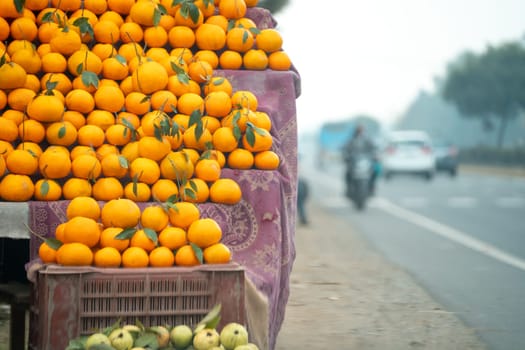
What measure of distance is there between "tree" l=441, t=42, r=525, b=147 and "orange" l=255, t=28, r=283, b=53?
54992 millimetres

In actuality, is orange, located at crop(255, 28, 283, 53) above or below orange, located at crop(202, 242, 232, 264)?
above

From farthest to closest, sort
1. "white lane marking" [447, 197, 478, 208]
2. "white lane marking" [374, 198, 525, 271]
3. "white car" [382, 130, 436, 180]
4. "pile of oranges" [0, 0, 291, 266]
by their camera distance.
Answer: "white car" [382, 130, 436, 180] → "white lane marking" [447, 197, 478, 208] → "white lane marking" [374, 198, 525, 271] → "pile of oranges" [0, 0, 291, 266]

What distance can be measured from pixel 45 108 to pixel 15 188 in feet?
1.57

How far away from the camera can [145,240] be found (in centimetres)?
379

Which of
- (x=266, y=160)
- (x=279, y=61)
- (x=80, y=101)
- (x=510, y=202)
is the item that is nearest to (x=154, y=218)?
(x=266, y=160)

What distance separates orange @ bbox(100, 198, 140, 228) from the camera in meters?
3.82

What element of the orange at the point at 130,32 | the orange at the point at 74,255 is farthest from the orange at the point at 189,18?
the orange at the point at 74,255

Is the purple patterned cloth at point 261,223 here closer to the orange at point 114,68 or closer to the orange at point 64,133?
the orange at point 64,133

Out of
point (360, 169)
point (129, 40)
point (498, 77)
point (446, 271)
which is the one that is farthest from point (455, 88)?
point (129, 40)

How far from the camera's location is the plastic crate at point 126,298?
137 inches

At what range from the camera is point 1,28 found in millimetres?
4555

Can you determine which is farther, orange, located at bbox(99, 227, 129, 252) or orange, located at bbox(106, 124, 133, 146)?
orange, located at bbox(106, 124, 133, 146)

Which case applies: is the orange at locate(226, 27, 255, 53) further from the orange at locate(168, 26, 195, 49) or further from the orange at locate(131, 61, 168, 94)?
the orange at locate(131, 61, 168, 94)

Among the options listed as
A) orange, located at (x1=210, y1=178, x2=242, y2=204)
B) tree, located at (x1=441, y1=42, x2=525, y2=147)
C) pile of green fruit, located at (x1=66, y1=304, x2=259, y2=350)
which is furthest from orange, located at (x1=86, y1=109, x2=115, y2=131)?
tree, located at (x1=441, y1=42, x2=525, y2=147)
